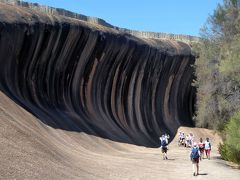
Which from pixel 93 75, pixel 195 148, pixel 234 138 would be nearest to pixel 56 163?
pixel 195 148

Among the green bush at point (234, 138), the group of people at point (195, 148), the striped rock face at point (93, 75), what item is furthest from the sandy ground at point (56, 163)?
the striped rock face at point (93, 75)

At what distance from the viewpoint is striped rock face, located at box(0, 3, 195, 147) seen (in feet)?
101

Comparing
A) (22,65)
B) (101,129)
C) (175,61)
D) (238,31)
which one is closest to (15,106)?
(22,65)

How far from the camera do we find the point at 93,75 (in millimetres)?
39469

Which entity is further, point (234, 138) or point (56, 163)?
point (234, 138)

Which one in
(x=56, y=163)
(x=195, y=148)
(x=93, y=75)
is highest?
(x=93, y=75)

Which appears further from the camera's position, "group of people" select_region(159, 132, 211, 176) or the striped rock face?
the striped rock face

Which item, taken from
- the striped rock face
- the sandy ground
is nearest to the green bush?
the sandy ground

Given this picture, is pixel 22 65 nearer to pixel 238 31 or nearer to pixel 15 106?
pixel 15 106

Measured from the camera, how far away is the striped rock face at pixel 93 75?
30.9 m

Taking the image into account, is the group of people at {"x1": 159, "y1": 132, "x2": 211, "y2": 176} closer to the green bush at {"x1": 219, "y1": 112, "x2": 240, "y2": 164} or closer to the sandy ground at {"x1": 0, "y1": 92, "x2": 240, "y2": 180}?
the sandy ground at {"x1": 0, "y1": 92, "x2": 240, "y2": 180}

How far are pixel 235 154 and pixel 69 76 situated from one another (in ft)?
51.1

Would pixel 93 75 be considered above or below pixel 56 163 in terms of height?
above

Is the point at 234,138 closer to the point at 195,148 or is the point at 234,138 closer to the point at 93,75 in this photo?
the point at 195,148
